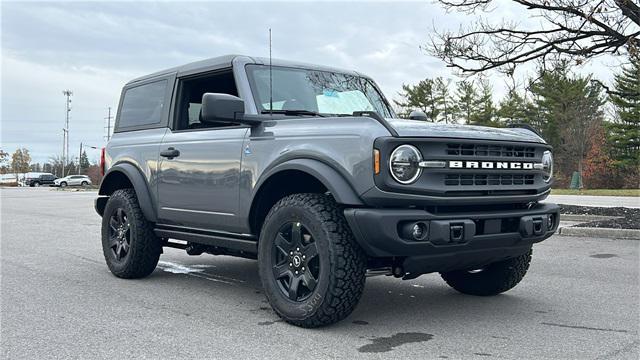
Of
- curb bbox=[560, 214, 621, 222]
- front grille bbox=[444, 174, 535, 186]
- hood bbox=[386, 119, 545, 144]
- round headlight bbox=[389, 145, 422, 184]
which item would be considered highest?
hood bbox=[386, 119, 545, 144]

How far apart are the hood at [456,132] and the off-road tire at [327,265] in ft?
2.33

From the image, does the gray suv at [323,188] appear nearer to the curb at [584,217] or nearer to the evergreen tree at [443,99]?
the curb at [584,217]

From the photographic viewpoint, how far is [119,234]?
6.37 meters

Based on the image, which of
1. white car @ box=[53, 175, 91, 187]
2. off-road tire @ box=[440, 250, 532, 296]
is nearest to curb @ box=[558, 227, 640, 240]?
off-road tire @ box=[440, 250, 532, 296]

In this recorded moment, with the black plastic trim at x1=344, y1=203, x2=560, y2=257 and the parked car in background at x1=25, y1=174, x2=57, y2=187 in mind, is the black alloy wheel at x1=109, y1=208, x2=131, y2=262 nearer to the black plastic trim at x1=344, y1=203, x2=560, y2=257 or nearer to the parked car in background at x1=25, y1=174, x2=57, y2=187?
the black plastic trim at x1=344, y1=203, x2=560, y2=257

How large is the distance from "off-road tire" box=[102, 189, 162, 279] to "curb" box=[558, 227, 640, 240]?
728 centimetres

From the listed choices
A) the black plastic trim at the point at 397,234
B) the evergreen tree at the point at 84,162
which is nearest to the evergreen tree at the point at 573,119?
the black plastic trim at the point at 397,234

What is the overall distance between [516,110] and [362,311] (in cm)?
5500

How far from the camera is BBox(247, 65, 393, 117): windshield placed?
5176 mm

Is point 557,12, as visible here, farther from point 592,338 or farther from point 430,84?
point 430,84

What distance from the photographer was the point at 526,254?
5.11 metres

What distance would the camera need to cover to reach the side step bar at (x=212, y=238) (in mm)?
4926

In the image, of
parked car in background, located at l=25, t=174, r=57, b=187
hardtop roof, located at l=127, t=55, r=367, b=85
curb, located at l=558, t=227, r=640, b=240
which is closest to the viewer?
hardtop roof, located at l=127, t=55, r=367, b=85

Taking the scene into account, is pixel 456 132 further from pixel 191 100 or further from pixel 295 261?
pixel 191 100
